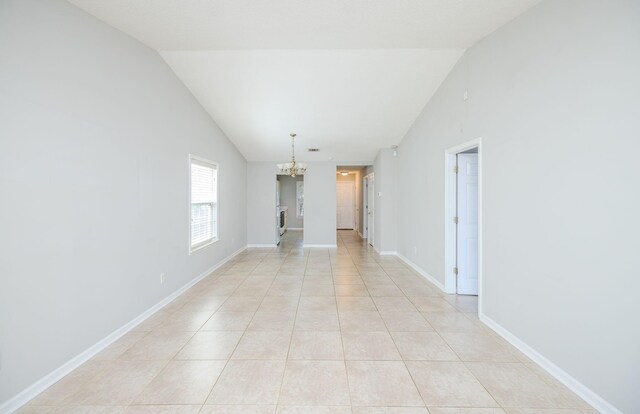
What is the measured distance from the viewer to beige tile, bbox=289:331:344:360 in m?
2.52

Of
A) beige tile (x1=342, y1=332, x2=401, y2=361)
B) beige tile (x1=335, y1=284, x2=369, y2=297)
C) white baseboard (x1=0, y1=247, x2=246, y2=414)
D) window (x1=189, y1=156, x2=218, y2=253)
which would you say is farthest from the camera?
window (x1=189, y1=156, x2=218, y2=253)

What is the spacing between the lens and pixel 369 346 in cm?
269

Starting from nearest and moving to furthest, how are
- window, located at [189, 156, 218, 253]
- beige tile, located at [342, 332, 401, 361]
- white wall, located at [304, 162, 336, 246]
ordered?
beige tile, located at [342, 332, 401, 361]
window, located at [189, 156, 218, 253]
white wall, located at [304, 162, 336, 246]

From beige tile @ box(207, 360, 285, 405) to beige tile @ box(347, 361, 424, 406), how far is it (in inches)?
22.1

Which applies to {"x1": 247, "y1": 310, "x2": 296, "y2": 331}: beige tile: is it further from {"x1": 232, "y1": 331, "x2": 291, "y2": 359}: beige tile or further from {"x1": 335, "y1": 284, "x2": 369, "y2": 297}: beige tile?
{"x1": 335, "y1": 284, "x2": 369, "y2": 297}: beige tile

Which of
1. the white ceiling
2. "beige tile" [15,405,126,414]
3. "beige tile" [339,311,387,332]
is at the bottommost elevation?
"beige tile" [15,405,126,414]

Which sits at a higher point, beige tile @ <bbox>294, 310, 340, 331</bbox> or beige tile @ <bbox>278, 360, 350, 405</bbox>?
beige tile @ <bbox>294, 310, 340, 331</bbox>

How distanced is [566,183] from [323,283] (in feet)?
11.2

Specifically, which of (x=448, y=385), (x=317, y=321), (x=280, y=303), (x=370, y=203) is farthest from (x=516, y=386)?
(x=370, y=203)

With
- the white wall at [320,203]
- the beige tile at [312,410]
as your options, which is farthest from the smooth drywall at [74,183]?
the white wall at [320,203]

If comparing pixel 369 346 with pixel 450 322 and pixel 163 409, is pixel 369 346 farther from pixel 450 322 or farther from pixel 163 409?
pixel 163 409

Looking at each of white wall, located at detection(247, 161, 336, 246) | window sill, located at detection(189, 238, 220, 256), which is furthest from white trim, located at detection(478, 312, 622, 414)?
white wall, located at detection(247, 161, 336, 246)

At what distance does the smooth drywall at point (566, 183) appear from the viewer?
5.87 ft

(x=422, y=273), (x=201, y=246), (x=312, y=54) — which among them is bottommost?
(x=422, y=273)
